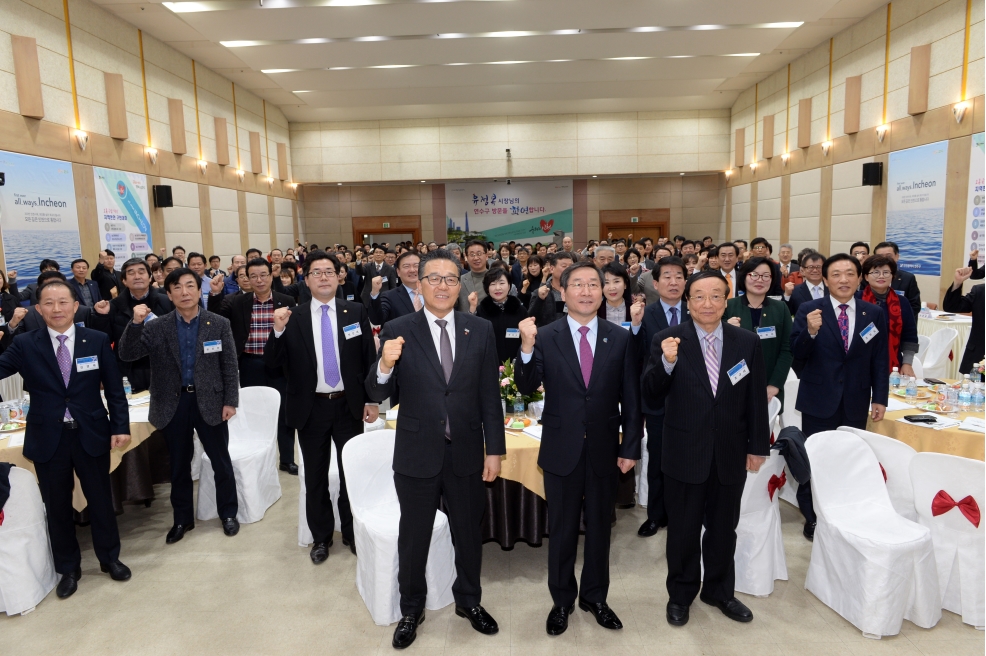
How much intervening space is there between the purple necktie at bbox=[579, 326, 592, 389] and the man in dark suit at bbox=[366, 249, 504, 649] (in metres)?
0.40

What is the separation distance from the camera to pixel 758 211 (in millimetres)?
14984

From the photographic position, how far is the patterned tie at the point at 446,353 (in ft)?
8.93

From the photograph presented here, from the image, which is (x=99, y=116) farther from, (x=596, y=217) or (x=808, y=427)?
(x=596, y=217)

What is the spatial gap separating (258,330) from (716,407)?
3.77m

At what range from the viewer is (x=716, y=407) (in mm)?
2807

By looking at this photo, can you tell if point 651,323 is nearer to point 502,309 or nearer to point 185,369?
point 502,309

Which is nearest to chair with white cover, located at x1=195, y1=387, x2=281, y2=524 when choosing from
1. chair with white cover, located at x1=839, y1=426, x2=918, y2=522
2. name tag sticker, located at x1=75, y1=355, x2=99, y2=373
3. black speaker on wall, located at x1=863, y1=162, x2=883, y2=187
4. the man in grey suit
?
the man in grey suit

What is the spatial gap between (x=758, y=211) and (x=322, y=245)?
1209cm

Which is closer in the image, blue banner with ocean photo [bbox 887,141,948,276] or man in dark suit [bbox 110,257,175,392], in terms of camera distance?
man in dark suit [bbox 110,257,175,392]

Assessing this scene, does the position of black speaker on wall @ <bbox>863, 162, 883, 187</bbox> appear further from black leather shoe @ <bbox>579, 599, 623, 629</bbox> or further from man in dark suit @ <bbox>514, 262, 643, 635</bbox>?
black leather shoe @ <bbox>579, 599, 623, 629</bbox>

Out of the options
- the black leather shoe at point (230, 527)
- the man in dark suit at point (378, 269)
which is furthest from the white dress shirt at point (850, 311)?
the man in dark suit at point (378, 269)

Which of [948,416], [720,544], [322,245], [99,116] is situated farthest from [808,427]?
[322,245]

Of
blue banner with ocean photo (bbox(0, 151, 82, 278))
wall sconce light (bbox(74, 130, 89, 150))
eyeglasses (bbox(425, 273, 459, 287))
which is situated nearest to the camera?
eyeglasses (bbox(425, 273, 459, 287))

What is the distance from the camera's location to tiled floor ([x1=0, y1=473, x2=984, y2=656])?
2.89m
